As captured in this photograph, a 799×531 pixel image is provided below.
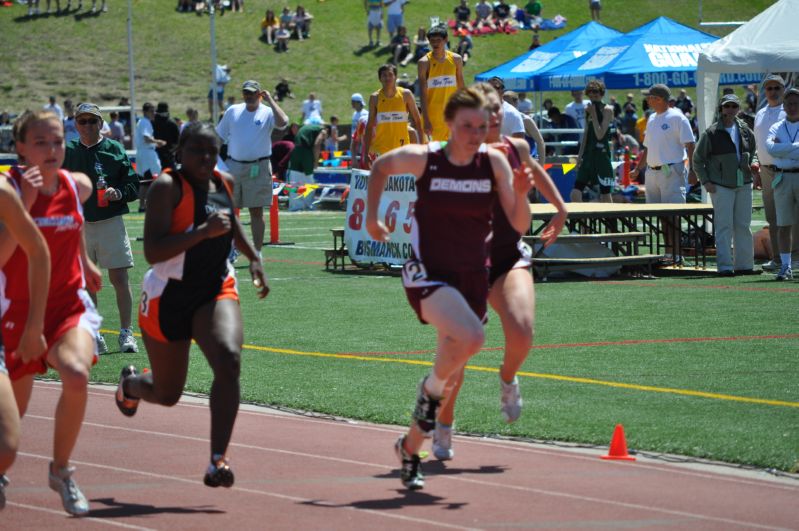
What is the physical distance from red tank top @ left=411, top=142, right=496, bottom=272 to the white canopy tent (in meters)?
12.9

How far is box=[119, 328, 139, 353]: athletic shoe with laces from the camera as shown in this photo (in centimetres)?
1205

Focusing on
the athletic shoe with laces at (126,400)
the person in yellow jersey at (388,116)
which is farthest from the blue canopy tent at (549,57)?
the athletic shoe with laces at (126,400)

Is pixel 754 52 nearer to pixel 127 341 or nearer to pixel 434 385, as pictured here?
pixel 127 341

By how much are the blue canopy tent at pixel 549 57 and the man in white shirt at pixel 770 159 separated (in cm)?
1768

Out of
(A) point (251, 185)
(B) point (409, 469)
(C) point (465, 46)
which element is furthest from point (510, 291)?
(C) point (465, 46)

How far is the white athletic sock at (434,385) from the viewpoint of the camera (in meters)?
7.02

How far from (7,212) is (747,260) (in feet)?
42.3

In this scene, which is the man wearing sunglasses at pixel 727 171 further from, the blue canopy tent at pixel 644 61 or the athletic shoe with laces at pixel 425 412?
the blue canopy tent at pixel 644 61

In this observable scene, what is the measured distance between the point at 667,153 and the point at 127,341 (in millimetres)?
8573

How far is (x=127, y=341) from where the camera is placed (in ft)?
39.5

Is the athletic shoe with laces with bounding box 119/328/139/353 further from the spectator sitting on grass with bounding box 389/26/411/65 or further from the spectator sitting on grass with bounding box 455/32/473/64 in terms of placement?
the spectator sitting on grass with bounding box 455/32/473/64

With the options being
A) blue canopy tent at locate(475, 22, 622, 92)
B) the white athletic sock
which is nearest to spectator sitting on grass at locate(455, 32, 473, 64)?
blue canopy tent at locate(475, 22, 622, 92)

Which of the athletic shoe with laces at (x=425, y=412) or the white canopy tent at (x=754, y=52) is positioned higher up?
the white canopy tent at (x=754, y=52)

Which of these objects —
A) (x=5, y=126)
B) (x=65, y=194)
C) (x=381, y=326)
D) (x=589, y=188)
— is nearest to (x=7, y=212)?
(x=65, y=194)
